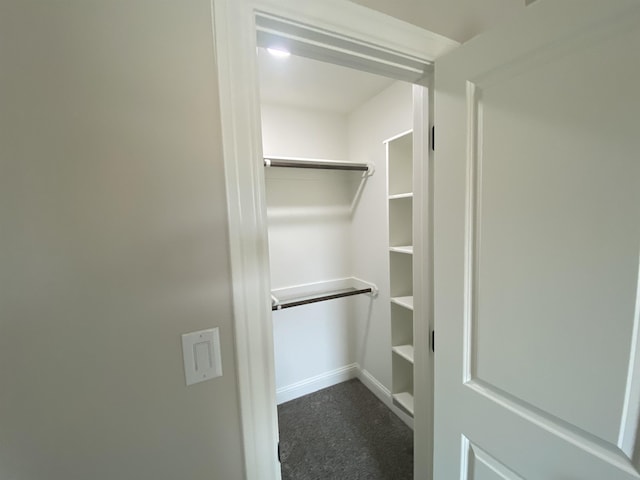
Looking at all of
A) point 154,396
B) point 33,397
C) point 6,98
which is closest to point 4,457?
point 33,397

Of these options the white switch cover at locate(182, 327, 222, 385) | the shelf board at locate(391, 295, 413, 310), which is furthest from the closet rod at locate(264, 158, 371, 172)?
the white switch cover at locate(182, 327, 222, 385)

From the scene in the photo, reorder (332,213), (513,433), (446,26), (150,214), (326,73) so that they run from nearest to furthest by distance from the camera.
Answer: (150,214), (513,433), (446,26), (326,73), (332,213)

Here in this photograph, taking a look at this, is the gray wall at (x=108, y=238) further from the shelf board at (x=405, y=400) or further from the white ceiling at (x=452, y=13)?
the shelf board at (x=405, y=400)

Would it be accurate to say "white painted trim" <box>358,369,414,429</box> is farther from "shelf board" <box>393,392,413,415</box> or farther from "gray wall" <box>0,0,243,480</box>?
"gray wall" <box>0,0,243,480</box>

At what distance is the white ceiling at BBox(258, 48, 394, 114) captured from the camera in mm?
1513

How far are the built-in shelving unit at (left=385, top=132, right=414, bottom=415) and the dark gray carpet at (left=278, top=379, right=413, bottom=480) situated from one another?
0.25 metres

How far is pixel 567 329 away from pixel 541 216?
10.6 inches

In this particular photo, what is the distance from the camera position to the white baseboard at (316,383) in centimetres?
223

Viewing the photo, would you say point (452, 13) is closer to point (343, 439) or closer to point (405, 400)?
point (405, 400)

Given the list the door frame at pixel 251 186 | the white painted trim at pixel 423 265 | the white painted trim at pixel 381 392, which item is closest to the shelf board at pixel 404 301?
the white painted trim at pixel 423 265

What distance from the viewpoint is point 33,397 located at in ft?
1.58

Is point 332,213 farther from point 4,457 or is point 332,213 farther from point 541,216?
point 4,457

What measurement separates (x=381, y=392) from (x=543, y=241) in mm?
2019

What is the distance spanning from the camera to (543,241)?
628 mm
